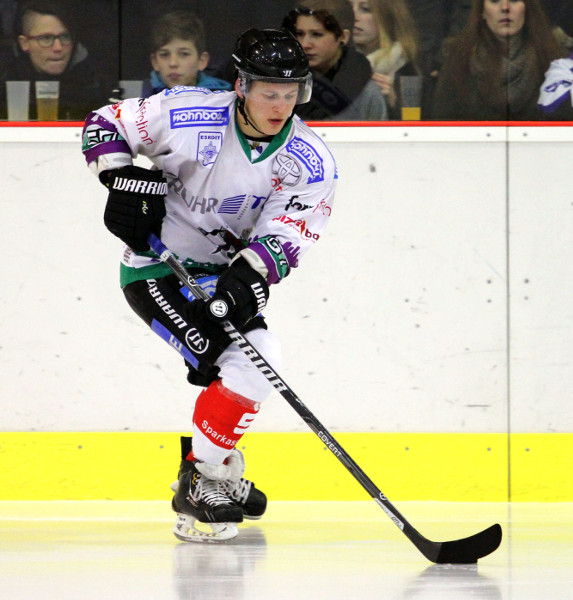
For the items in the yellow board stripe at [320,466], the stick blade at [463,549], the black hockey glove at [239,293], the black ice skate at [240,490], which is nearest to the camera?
the stick blade at [463,549]

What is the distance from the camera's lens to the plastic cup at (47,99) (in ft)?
11.8

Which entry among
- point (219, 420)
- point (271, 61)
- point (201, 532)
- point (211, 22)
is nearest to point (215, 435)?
point (219, 420)

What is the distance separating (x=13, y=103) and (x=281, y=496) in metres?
1.60

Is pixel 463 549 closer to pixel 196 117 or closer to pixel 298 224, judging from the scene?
pixel 298 224

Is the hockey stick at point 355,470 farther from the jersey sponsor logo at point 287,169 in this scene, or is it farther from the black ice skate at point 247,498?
the black ice skate at point 247,498

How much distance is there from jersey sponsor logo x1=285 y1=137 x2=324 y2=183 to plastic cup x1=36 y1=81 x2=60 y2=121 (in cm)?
124

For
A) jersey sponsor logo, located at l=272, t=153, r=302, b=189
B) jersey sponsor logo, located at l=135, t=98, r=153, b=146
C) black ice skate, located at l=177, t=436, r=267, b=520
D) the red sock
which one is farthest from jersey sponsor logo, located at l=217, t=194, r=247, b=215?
black ice skate, located at l=177, t=436, r=267, b=520

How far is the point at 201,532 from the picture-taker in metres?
2.70

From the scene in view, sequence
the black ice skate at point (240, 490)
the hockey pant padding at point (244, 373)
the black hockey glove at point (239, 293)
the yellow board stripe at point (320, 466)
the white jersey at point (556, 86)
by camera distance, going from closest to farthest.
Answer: the black hockey glove at point (239, 293) < the hockey pant padding at point (244, 373) < the black ice skate at point (240, 490) < the yellow board stripe at point (320, 466) < the white jersey at point (556, 86)

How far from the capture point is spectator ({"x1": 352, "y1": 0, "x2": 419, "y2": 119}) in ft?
11.9

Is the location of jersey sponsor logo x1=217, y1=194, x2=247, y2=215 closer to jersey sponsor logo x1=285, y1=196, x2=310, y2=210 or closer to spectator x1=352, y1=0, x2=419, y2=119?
jersey sponsor logo x1=285, y1=196, x2=310, y2=210

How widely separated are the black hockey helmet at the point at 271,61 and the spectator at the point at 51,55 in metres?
1.18

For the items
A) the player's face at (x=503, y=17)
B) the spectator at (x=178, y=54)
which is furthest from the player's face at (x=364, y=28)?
the spectator at (x=178, y=54)

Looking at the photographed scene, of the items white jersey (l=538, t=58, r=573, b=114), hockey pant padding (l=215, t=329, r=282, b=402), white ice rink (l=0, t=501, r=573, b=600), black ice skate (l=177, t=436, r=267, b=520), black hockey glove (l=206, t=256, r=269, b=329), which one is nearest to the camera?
white ice rink (l=0, t=501, r=573, b=600)
